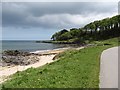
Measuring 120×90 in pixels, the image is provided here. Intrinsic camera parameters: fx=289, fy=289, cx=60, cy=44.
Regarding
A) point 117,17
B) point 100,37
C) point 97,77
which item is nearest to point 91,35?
point 100,37

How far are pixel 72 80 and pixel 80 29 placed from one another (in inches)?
5850

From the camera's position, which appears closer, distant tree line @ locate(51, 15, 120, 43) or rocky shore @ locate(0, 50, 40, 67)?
rocky shore @ locate(0, 50, 40, 67)

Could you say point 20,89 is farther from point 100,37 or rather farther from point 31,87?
point 100,37

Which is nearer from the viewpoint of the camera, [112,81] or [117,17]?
[112,81]

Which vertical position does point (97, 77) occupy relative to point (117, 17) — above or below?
below

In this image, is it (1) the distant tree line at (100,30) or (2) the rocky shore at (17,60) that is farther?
(1) the distant tree line at (100,30)

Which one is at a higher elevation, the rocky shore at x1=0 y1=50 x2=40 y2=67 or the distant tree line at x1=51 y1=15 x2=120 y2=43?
the distant tree line at x1=51 y1=15 x2=120 y2=43

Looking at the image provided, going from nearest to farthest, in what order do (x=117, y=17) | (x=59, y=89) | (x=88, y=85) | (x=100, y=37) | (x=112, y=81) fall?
(x=59, y=89)
(x=88, y=85)
(x=112, y=81)
(x=117, y=17)
(x=100, y=37)

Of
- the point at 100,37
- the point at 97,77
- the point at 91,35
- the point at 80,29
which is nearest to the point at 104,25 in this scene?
the point at 100,37

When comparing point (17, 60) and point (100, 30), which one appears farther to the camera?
point (100, 30)

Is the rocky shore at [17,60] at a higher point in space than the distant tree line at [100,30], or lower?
lower

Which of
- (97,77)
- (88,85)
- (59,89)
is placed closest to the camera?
(59,89)

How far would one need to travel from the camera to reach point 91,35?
14800cm

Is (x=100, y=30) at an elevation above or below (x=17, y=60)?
above
